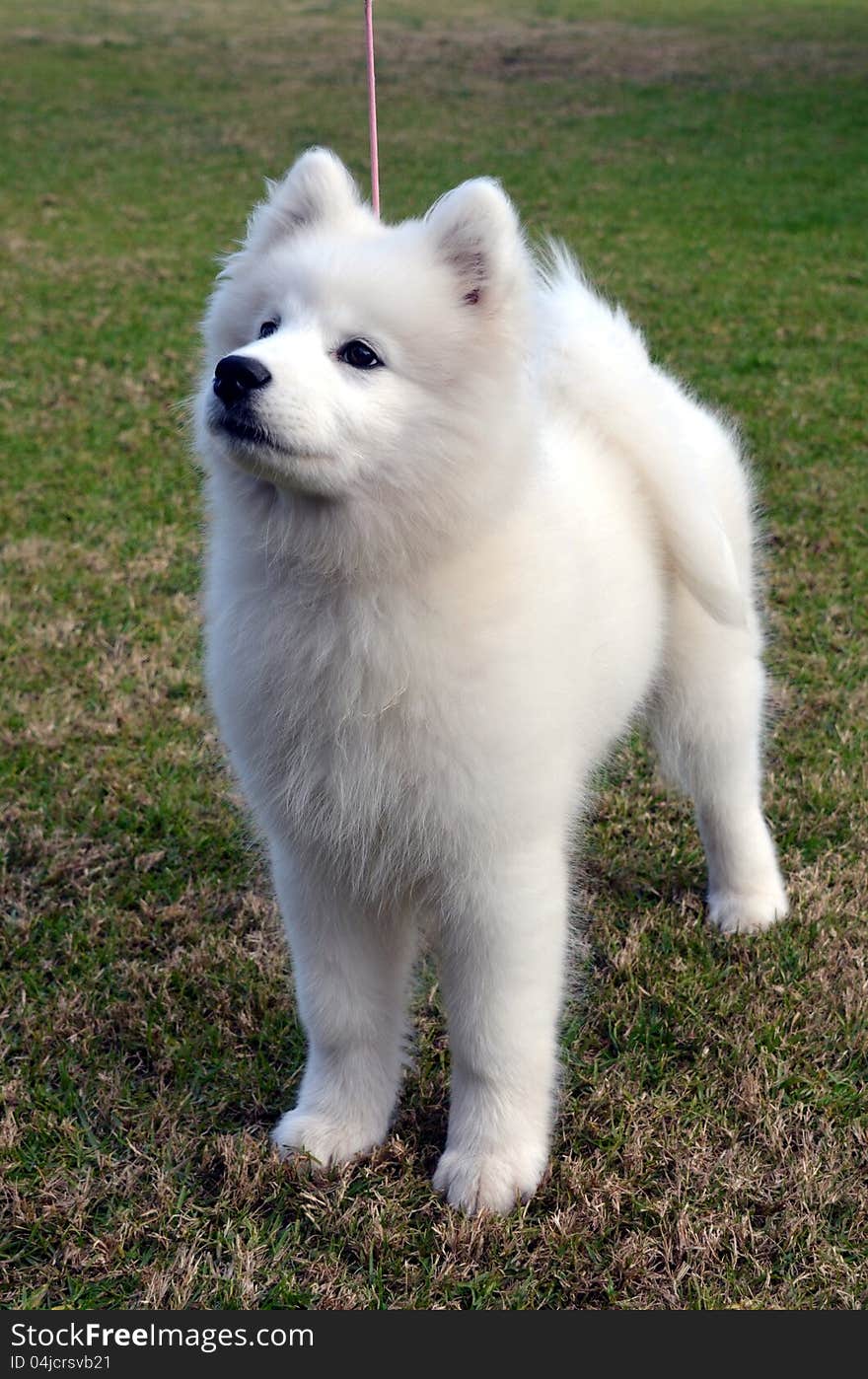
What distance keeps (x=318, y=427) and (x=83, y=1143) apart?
4.81 ft

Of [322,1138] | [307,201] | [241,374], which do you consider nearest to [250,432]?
[241,374]

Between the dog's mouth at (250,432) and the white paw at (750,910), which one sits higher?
the dog's mouth at (250,432)

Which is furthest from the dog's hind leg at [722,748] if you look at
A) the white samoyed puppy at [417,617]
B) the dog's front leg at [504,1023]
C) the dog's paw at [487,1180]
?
the dog's paw at [487,1180]

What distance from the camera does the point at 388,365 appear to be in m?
2.03

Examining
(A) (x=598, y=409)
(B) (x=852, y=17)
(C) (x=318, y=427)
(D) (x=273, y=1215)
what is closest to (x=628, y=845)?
(A) (x=598, y=409)

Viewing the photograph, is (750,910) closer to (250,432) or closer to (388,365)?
(388,365)

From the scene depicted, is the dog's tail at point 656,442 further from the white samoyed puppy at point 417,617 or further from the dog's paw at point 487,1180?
the dog's paw at point 487,1180

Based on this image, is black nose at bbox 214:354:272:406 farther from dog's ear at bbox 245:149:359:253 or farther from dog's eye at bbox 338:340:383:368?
dog's ear at bbox 245:149:359:253

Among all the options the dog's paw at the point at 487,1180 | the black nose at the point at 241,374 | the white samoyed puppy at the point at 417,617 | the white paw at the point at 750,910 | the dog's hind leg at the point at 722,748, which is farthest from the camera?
the white paw at the point at 750,910

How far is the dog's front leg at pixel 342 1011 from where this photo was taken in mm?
2441

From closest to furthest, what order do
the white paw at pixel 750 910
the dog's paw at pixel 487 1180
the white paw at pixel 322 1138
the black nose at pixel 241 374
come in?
the black nose at pixel 241 374 < the dog's paw at pixel 487 1180 < the white paw at pixel 322 1138 < the white paw at pixel 750 910

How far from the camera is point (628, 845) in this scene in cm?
354

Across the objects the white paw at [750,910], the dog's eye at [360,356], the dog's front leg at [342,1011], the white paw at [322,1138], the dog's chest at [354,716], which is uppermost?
the dog's eye at [360,356]

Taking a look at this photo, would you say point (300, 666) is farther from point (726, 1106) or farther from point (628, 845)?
point (628, 845)
